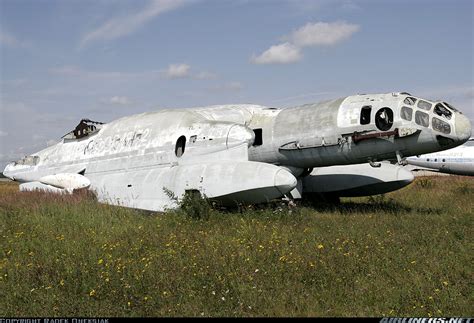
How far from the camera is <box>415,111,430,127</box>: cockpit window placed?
12.7 metres

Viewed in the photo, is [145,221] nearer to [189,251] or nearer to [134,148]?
[189,251]

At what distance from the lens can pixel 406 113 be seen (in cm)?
1293

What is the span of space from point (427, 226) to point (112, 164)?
11.3 m

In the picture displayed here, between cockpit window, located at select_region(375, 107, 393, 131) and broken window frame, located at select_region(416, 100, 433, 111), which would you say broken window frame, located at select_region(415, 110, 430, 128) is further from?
cockpit window, located at select_region(375, 107, 393, 131)

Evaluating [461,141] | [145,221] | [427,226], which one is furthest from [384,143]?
[145,221]

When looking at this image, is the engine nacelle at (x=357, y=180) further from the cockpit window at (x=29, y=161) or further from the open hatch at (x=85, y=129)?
the cockpit window at (x=29, y=161)

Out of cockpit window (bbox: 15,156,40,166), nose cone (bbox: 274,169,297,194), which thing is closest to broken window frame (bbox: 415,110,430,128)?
nose cone (bbox: 274,169,297,194)

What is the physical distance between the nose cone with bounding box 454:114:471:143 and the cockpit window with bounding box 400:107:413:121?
1188 millimetres

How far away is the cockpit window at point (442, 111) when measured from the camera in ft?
41.9

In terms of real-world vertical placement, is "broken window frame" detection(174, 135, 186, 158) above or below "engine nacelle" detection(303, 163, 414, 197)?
above

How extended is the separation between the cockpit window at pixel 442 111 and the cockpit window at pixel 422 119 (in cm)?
32

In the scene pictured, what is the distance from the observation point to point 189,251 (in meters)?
8.66

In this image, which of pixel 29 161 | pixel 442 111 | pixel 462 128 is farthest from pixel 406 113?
pixel 29 161

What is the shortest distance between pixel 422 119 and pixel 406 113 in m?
0.45
